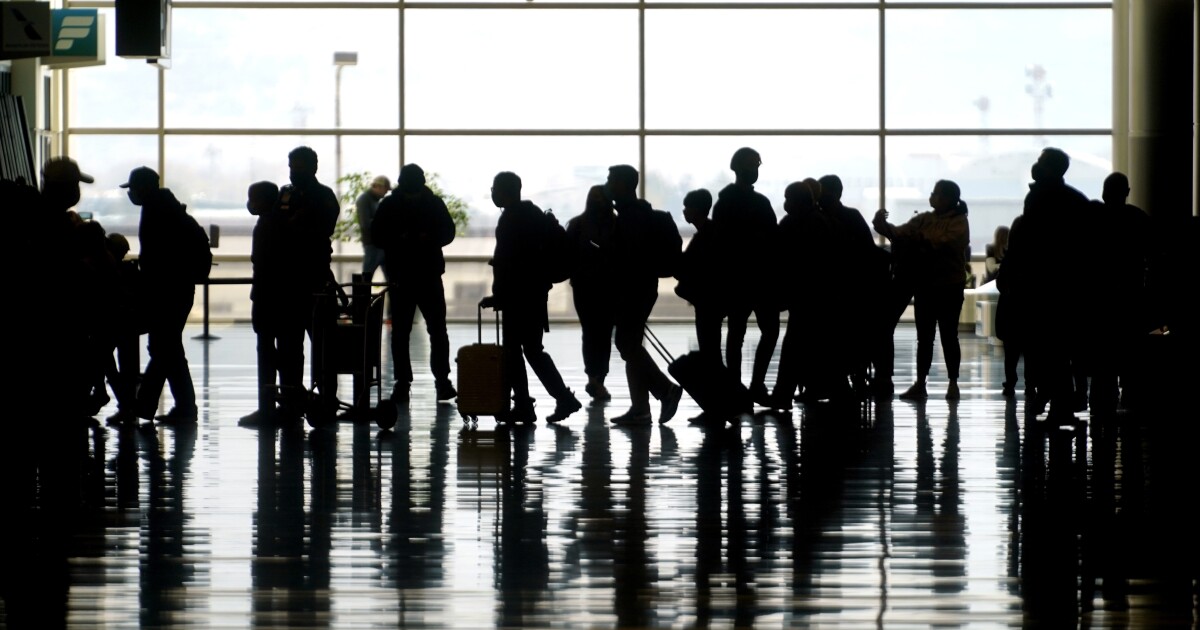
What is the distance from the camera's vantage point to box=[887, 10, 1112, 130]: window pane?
20500mm

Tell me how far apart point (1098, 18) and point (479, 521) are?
16442 millimetres

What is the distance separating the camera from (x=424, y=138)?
20.3 metres

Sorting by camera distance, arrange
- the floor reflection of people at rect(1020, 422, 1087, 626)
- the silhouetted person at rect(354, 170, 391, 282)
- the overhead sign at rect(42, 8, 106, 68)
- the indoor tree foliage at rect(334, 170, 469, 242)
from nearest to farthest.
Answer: the floor reflection of people at rect(1020, 422, 1087, 626) < the silhouetted person at rect(354, 170, 391, 282) < the overhead sign at rect(42, 8, 106, 68) < the indoor tree foliage at rect(334, 170, 469, 242)

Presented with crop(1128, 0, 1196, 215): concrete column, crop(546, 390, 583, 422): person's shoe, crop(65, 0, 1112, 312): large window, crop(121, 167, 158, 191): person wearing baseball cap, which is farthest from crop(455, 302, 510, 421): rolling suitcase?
crop(65, 0, 1112, 312): large window

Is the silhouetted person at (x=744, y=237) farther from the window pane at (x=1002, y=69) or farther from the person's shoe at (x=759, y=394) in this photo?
the window pane at (x=1002, y=69)

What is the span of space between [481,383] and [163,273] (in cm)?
180

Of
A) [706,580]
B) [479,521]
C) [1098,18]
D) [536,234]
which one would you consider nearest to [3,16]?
[536,234]

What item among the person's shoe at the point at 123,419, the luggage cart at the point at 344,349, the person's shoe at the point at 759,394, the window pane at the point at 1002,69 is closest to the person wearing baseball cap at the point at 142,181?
the luggage cart at the point at 344,349

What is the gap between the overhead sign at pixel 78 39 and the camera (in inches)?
701

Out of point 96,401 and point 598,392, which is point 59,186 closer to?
point 96,401

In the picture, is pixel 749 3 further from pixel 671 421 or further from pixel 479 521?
pixel 479 521

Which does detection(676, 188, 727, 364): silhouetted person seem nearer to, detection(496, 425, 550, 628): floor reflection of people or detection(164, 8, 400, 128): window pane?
detection(496, 425, 550, 628): floor reflection of people

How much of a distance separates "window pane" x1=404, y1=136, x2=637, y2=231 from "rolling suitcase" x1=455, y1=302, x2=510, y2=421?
450 inches

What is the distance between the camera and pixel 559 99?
20.6 meters
